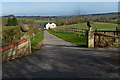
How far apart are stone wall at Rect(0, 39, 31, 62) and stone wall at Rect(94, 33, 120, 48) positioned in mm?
4102

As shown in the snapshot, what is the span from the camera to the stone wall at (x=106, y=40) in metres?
11.5

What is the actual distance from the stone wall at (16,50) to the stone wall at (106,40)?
4102 millimetres

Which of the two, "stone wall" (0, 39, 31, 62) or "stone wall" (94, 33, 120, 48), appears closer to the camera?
"stone wall" (0, 39, 31, 62)

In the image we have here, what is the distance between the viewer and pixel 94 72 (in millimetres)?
6125

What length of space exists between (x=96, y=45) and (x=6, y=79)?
713 centimetres

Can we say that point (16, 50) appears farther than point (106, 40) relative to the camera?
No

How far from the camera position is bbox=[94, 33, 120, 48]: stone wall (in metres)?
11.5

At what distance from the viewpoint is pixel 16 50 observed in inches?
376

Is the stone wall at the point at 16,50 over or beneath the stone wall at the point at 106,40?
beneath

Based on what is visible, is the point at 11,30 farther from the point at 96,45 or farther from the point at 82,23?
the point at 82,23

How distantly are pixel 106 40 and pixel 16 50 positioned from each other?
17.2 feet

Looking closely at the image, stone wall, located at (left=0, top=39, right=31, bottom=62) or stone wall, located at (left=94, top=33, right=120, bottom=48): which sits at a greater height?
stone wall, located at (left=94, top=33, right=120, bottom=48)

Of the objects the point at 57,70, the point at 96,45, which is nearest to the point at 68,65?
the point at 57,70

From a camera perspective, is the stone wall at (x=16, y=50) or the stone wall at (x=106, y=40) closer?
the stone wall at (x=16, y=50)
